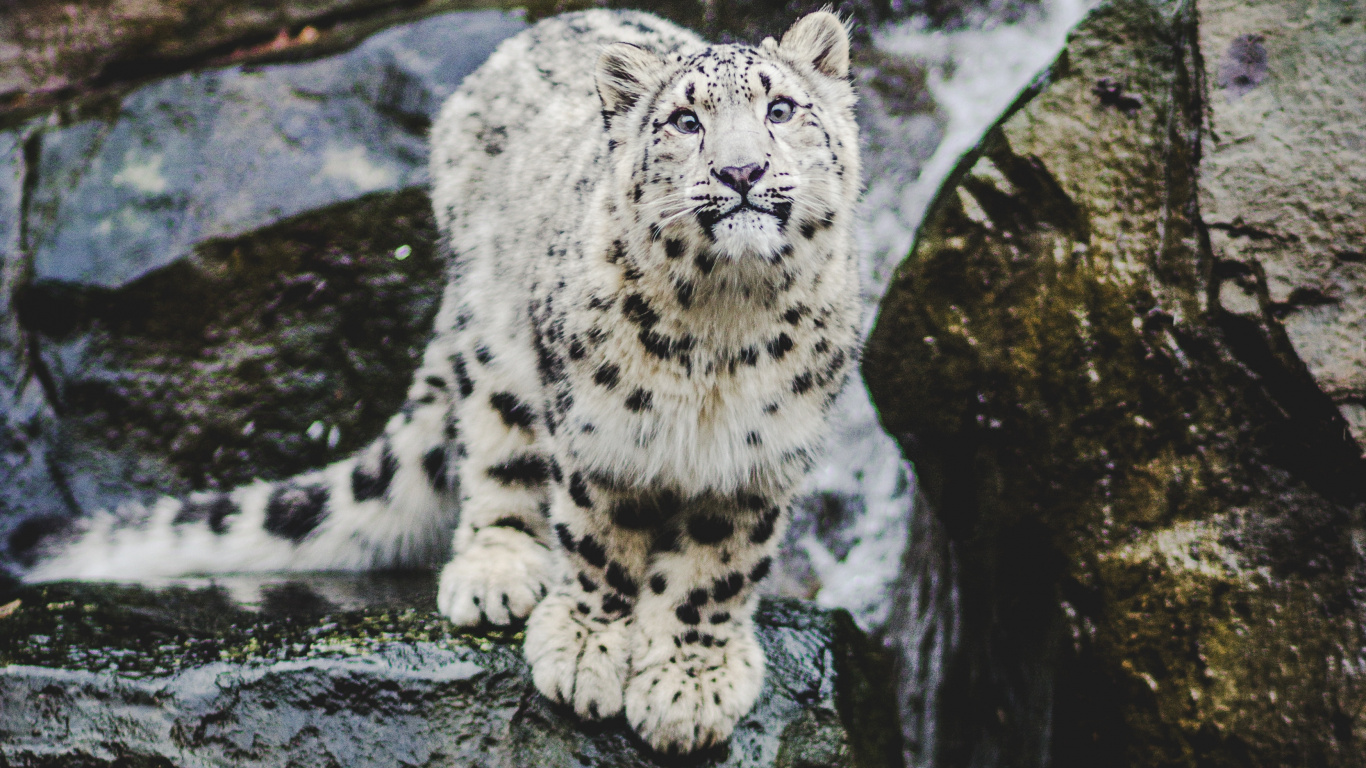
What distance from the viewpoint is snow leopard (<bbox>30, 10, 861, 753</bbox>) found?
285 centimetres

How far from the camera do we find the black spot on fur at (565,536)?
3262mm

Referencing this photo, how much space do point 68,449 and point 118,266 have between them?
1.03 m

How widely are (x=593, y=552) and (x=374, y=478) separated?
1.36 metres

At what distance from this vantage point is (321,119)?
5.98 meters

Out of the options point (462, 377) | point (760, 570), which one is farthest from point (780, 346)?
point (462, 377)

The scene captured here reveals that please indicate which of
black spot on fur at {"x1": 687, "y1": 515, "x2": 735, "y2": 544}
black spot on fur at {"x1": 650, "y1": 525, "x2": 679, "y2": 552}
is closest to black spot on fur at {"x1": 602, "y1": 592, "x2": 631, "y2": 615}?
black spot on fur at {"x1": 650, "y1": 525, "x2": 679, "y2": 552}

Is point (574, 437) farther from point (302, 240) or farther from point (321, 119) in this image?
point (321, 119)

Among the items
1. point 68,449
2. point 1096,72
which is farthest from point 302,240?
point 1096,72

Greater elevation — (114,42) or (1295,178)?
(1295,178)

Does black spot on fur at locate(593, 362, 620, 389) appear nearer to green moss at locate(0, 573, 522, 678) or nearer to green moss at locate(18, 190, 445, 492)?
green moss at locate(0, 573, 522, 678)

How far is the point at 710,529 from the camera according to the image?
3256 millimetres

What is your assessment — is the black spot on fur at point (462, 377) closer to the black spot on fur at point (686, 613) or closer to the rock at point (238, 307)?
the black spot on fur at point (686, 613)

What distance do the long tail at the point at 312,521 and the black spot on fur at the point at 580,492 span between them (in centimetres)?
108

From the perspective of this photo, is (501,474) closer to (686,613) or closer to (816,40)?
(686,613)
